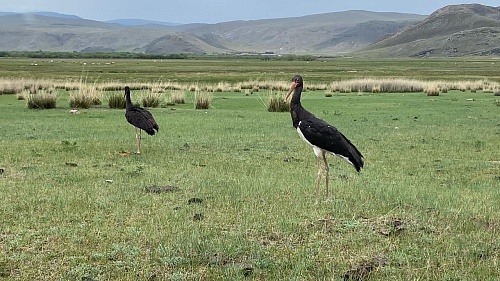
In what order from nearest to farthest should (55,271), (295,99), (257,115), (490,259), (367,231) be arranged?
(55,271)
(490,259)
(367,231)
(295,99)
(257,115)

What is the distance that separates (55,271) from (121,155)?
26.7ft

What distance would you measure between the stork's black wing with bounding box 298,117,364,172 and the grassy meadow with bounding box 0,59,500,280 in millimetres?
765

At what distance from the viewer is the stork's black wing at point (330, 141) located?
944cm

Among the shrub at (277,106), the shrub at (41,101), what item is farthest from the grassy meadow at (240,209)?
the shrub at (277,106)

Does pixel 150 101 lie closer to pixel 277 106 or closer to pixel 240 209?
pixel 277 106

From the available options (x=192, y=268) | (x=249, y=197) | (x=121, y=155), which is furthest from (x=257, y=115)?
(x=192, y=268)

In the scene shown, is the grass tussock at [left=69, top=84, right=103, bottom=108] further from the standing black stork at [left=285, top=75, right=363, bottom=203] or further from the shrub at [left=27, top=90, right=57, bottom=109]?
the standing black stork at [left=285, top=75, right=363, bottom=203]

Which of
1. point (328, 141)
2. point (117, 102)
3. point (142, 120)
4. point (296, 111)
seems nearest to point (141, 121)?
point (142, 120)

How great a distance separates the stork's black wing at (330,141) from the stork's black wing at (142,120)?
5.96 m

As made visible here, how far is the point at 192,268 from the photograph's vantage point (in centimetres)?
618

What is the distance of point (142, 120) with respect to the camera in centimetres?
1469

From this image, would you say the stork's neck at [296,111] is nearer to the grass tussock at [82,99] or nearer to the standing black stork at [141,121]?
the standing black stork at [141,121]

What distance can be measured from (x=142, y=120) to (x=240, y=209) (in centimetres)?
671

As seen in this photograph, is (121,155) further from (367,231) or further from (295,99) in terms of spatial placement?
(367,231)
